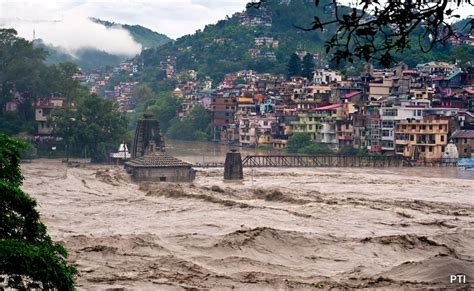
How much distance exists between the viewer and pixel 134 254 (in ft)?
78.4

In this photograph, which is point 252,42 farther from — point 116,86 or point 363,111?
point 363,111

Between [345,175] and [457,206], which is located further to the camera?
[345,175]

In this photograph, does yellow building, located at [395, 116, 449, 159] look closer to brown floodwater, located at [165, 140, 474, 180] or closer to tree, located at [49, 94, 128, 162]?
brown floodwater, located at [165, 140, 474, 180]

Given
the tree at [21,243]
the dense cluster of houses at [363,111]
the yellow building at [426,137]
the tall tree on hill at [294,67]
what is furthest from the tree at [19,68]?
the tree at [21,243]

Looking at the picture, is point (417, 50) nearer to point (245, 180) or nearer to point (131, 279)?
point (245, 180)

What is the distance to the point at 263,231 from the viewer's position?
88.0ft

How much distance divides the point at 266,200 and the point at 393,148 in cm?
2749

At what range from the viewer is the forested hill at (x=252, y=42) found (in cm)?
12788

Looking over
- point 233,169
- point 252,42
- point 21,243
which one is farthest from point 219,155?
point 252,42

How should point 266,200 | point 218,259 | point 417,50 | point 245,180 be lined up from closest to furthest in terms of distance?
1. point 218,259
2. point 266,200
3. point 245,180
4. point 417,50

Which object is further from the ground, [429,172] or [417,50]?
[417,50]

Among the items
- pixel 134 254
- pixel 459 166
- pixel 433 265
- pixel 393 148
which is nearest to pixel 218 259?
pixel 134 254

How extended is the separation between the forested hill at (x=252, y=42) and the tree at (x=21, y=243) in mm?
105812

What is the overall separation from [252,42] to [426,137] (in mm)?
75144
